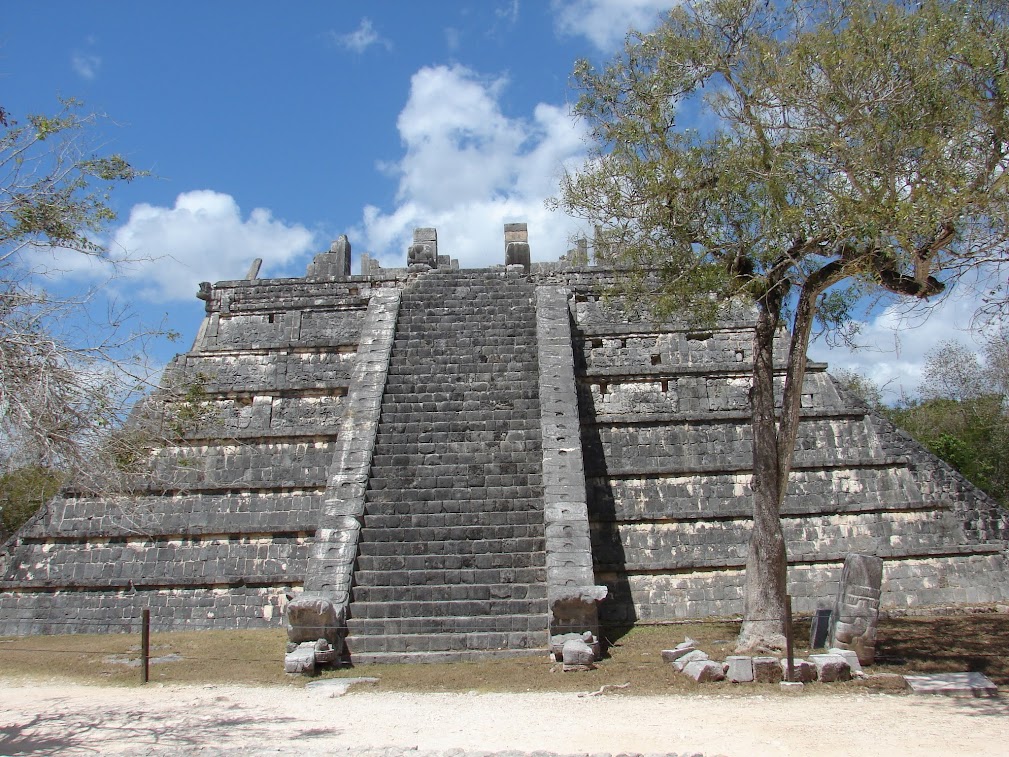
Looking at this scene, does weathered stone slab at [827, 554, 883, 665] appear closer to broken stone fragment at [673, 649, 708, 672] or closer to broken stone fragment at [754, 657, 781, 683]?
broken stone fragment at [754, 657, 781, 683]

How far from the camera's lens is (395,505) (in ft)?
40.1

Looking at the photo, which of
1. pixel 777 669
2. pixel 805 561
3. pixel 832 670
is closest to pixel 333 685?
pixel 777 669

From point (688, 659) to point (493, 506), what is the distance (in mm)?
3788

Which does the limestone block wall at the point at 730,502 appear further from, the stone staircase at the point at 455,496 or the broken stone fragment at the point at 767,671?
the broken stone fragment at the point at 767,671

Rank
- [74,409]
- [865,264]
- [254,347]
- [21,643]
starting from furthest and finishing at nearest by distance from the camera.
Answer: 1. [254,347]
2. [21,643]
3. [865,264]
4. [74,409]

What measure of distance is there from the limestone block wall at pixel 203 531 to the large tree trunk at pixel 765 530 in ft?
20.4

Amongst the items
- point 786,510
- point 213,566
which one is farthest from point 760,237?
point 213,566

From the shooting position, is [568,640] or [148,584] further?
[148,584]

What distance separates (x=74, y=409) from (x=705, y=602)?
27.9 ft

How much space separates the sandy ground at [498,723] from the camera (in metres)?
6.81

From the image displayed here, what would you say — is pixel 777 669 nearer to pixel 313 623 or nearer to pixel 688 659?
pixel 688 659

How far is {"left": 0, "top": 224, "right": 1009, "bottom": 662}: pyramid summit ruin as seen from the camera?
11.1 metres

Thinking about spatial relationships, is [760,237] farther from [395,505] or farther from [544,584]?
[395,505]

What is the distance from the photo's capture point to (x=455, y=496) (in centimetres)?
1241
